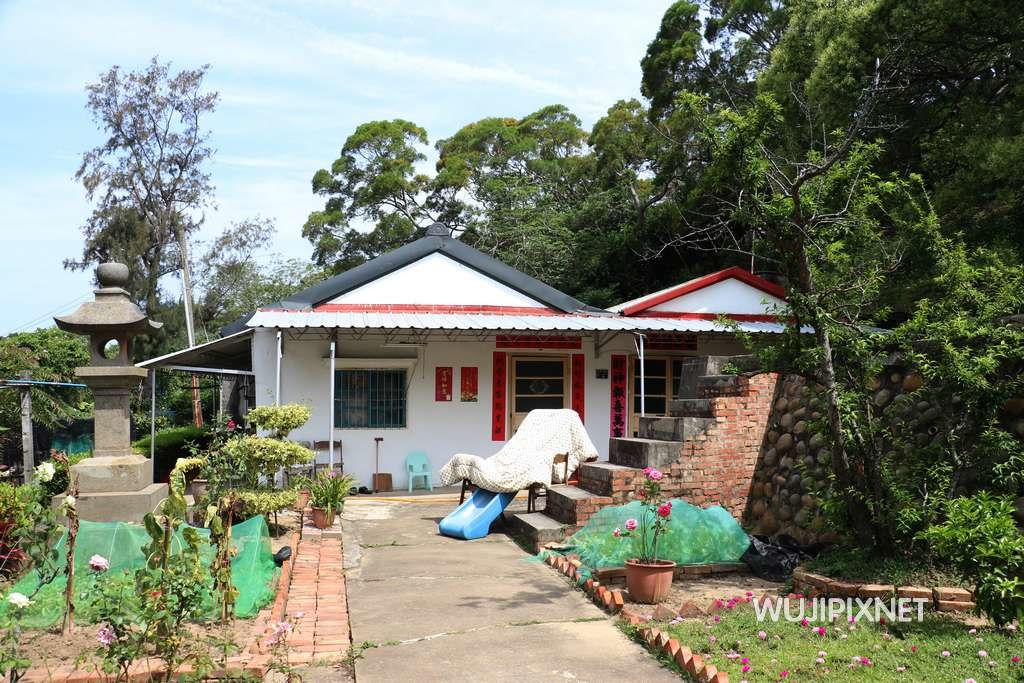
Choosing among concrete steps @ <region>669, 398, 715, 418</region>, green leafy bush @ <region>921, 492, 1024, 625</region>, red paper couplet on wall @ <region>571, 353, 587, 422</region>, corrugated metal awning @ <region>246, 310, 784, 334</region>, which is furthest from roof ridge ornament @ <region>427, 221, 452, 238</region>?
green leafy bush @ <region>921, 492, 1024, 625</region>

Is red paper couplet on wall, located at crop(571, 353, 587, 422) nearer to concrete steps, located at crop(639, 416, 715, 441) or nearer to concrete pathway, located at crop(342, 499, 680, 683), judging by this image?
concrete steps, located at crop(639, 416, 715, 441)

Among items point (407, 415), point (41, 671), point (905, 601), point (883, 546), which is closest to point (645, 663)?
point (905, 601)

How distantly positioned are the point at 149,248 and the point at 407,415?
761 inches

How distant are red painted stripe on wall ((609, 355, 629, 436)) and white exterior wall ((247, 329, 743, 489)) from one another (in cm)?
11

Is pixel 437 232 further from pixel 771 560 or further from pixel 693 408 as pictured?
pixel 771 560

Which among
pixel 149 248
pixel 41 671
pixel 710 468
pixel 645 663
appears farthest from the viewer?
pixel 149 248

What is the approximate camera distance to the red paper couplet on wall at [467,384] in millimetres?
13676

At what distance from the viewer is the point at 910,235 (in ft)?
21.9

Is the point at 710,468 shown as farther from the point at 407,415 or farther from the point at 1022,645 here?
the point at 407,415

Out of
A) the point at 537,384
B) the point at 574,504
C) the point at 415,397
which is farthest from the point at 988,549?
the point at 415,397

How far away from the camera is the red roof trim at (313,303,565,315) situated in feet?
44.1

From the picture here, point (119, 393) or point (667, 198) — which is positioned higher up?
point (667, 198)

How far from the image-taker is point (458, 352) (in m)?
13.7

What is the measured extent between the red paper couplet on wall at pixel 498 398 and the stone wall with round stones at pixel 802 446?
547 centimetres
